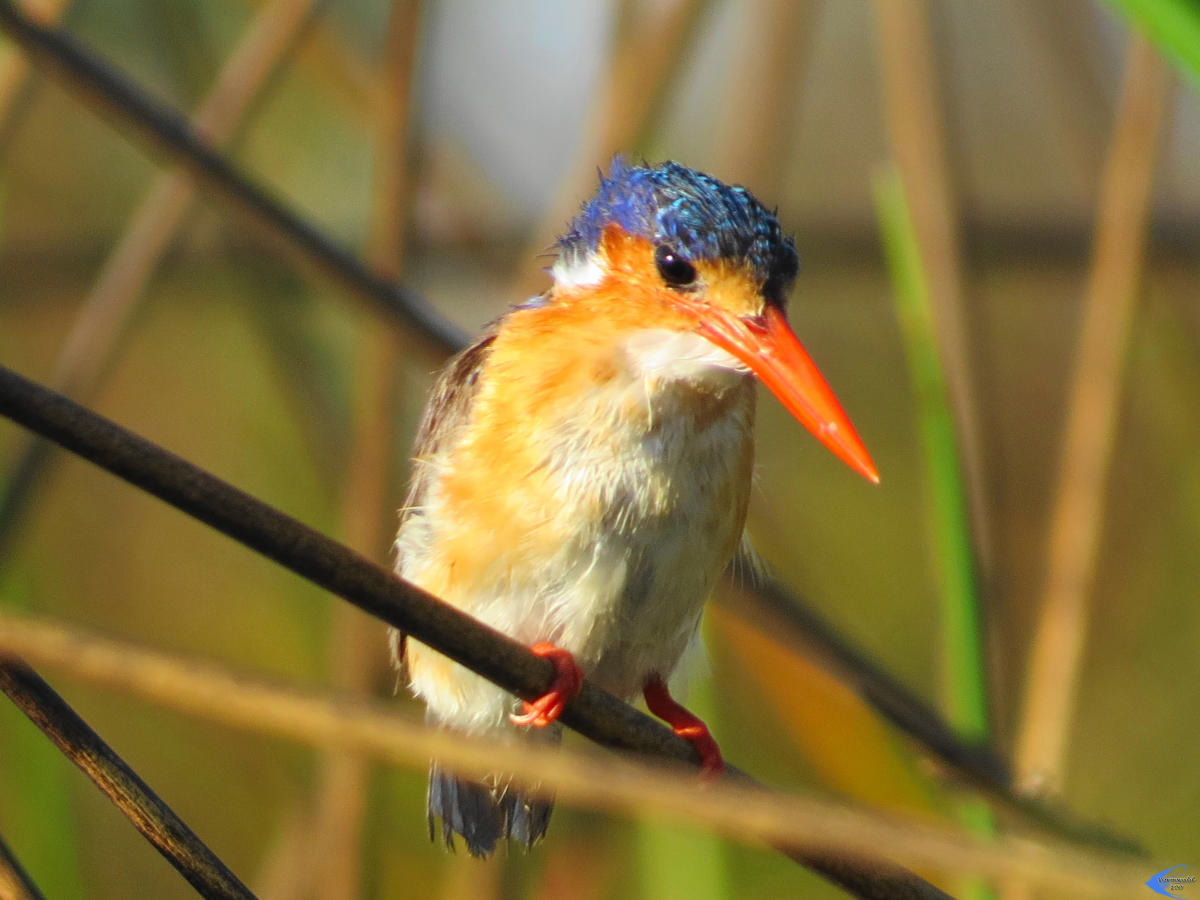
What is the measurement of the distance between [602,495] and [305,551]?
2.99 ft

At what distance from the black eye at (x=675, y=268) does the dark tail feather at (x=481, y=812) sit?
0.96 metres

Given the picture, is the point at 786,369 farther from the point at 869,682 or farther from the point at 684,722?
the point at 684,722

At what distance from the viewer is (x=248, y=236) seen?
2984mm

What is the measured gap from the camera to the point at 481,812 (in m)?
2.34

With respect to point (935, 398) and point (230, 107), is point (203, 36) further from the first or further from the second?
point (935, 398)

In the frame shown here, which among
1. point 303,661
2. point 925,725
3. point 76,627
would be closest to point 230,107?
point 303,661

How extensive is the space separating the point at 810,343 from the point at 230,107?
7.75ft

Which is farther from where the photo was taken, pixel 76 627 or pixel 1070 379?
pixel 1070 379

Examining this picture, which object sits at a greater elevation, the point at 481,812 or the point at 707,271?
the point at 707,271

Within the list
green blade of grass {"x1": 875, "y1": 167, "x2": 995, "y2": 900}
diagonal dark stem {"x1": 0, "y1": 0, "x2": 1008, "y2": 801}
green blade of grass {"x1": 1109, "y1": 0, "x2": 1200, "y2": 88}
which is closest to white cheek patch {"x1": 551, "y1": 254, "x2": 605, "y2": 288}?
diagonal dark stem {"x1": 0, "y1": 0, "x2": 1008, "y2": 801}

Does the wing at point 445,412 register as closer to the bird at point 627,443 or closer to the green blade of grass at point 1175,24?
the bird at point 627,443

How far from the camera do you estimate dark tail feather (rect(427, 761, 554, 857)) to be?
7.66ft

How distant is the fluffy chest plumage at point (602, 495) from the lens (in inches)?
75.8

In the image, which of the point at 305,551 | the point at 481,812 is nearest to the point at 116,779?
the point at 305,551
